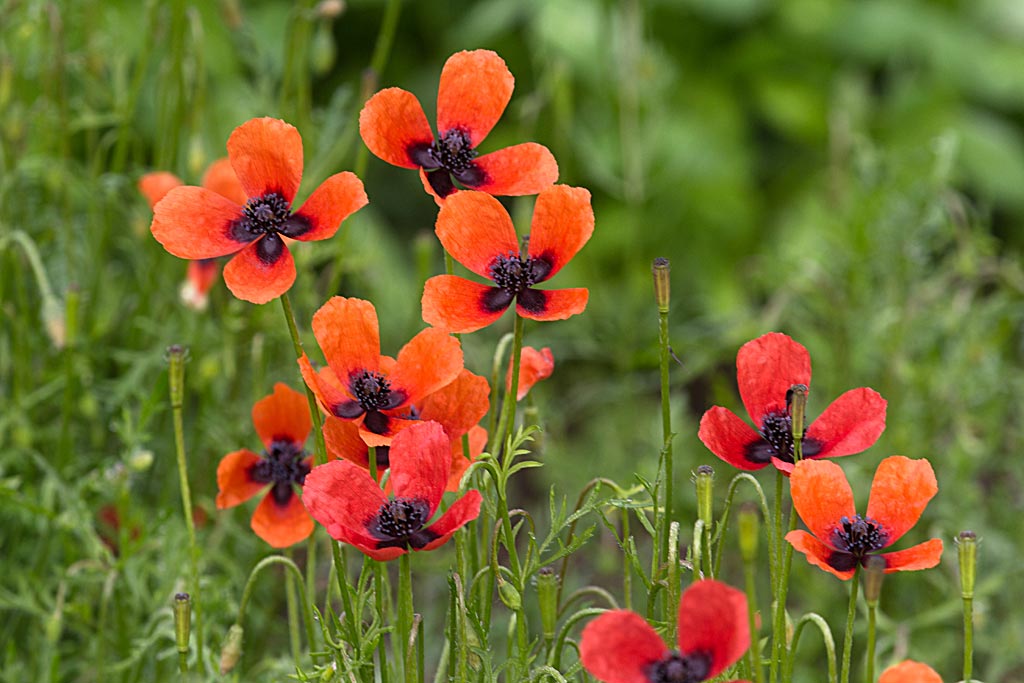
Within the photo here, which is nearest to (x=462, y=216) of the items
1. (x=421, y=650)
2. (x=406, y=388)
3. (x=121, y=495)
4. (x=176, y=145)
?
(x=406, y=388)

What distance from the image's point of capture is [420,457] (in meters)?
0.59

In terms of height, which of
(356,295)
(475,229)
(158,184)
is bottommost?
(475,229)

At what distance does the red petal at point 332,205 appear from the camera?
0.61 metres

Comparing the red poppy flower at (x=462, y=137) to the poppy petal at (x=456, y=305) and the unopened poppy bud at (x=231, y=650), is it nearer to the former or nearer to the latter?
the poppy petal at (x=456, y=305)

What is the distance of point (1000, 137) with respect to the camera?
2.61 meters

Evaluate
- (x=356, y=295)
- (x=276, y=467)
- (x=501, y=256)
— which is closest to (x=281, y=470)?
(x=276, y=467)

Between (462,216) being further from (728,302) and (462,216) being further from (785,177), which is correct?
(785,177)

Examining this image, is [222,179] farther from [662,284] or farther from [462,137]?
[662,284]

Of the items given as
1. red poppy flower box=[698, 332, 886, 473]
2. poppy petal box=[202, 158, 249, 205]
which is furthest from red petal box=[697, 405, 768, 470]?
poppy petal box=[202, 158, 249, 205]

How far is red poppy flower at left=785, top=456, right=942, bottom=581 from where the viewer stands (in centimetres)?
58

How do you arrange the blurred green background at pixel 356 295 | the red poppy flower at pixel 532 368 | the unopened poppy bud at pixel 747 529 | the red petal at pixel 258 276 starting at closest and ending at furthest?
the unopened poppy bud at pixel 747 529 < the red petal at pixel 258 276 < the red poppy flower at pixel 532 368 < the blurred green background at pixel 356 295

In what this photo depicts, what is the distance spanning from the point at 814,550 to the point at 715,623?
8 cm

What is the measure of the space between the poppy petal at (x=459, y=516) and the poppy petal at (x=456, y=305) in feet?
0.26

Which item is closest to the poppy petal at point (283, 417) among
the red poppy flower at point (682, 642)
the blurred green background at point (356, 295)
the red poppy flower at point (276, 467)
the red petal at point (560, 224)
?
the red poppy flower at point (276, 467)
